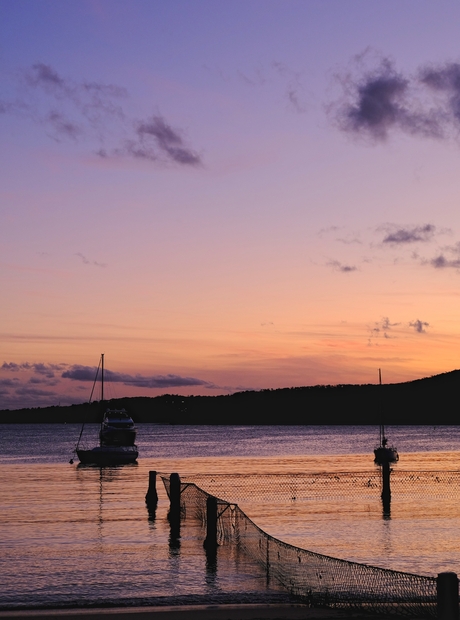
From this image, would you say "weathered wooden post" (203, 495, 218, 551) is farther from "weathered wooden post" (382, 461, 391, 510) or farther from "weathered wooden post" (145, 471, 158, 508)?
"weathered wooden post" (382, 461, 391, 510)

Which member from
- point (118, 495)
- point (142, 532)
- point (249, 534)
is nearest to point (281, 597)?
point (249, 534)

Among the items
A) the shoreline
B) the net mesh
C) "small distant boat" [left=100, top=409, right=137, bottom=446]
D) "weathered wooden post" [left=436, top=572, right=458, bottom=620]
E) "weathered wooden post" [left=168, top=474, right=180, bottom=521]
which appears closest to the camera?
"weathered wooden post" [left=436, top=572, right=458, bottom=620]

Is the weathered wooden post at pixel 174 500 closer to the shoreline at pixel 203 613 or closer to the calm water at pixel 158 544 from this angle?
the calm water at pixel 158 544

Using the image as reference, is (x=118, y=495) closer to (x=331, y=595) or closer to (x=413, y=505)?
(x=413, y=505)

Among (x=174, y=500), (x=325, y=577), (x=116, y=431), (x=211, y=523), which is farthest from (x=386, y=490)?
(x=116, y=431)

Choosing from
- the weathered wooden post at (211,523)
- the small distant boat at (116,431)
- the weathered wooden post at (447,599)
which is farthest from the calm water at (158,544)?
the small distant boat at (116,431)

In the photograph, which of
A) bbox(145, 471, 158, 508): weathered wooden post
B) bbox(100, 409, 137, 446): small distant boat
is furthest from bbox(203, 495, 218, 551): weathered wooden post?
bbox(100, 409, 137, 446): small distant boat

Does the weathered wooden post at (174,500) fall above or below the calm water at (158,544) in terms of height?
above

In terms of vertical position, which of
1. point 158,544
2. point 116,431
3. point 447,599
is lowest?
point 158,544

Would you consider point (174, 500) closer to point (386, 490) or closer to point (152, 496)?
point (152, 496)

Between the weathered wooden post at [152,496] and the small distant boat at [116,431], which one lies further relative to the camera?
the small distant boat at [116,431]

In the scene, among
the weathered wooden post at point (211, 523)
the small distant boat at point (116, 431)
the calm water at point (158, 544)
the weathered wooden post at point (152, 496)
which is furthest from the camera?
the small distant boat at point (116, 431)

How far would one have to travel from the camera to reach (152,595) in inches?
984

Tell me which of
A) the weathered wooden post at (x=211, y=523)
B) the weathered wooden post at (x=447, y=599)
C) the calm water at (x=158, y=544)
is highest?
the weathered wooden post at (x=447, y=599)
